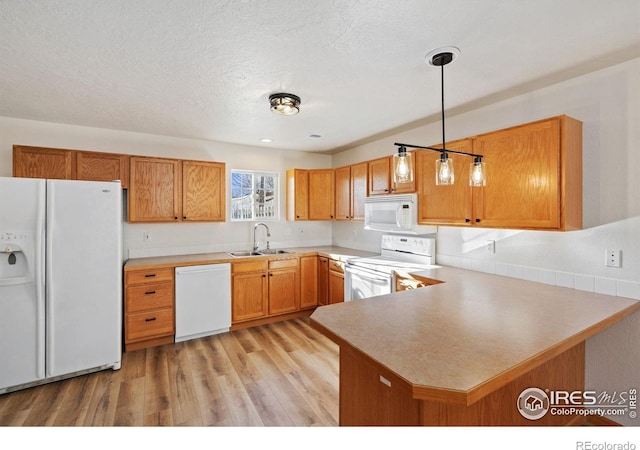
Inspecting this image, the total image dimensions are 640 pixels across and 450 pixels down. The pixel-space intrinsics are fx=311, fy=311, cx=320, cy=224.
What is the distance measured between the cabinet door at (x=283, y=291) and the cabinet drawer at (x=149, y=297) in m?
1.17

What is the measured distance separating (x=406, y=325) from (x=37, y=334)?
293cm

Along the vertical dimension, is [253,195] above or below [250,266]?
above

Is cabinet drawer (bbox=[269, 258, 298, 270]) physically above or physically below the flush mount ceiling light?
below

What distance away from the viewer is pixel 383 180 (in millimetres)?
3604

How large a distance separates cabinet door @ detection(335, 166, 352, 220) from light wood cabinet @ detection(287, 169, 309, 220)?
44 cm

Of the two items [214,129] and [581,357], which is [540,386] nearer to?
[581,357]

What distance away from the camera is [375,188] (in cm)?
374

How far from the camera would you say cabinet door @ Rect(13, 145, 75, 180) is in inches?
116

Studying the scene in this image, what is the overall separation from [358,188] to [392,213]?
853mm

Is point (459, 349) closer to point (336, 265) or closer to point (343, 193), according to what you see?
point (336, 265)

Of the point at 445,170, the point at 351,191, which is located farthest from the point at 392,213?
the point at 445,170

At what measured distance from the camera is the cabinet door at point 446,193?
104 inches

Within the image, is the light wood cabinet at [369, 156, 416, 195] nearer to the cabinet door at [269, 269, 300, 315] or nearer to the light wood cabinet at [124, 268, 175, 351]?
the cabinet door at [269, 269, 300, 315]

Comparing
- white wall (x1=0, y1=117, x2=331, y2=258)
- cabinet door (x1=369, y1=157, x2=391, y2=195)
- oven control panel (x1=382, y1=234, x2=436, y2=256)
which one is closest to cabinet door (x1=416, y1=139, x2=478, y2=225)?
oven control panel (x1=382, y1=234, x2=436, y2=256)
